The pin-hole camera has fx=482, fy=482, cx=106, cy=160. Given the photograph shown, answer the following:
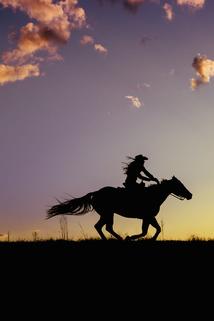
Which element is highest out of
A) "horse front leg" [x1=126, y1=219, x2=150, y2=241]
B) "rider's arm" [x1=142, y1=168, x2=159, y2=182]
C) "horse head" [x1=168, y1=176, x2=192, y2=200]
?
"rider's arm" [x1=142, y1=168, x2=159, y2=182]

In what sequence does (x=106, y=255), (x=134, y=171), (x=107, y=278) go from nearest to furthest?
(x=107, y=278)
(x=106, y=255)
(x=134, y=171)

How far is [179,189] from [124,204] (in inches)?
88.6

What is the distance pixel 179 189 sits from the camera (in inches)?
682

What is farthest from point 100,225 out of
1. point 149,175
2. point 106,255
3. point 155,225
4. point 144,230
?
point 106,255

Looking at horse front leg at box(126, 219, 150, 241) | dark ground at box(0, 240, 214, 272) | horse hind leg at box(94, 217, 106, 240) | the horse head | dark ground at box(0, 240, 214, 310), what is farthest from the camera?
the horse head

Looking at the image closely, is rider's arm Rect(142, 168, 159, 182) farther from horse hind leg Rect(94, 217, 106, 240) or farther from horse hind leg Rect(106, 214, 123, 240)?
horse hind leg Rect(94, 217, 106, 240)

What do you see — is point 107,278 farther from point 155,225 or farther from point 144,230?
point 155,225

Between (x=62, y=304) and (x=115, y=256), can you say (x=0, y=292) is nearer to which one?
(x=62, y=304)

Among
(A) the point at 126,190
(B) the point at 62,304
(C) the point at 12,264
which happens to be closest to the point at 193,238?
(A) the point at 126,190

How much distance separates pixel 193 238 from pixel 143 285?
21.4 ft

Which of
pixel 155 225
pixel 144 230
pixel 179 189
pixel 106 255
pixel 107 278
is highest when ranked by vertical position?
pixel 179 189

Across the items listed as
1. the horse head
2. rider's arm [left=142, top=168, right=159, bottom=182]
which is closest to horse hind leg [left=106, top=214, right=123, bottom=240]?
rider's arm [left=142, top=168, right=159, bottom=182]

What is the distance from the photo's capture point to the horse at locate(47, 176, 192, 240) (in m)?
16.3

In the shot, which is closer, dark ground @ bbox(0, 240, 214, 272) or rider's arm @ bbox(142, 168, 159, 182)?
dark ground @ bbox(0, 240, 214, 272)
